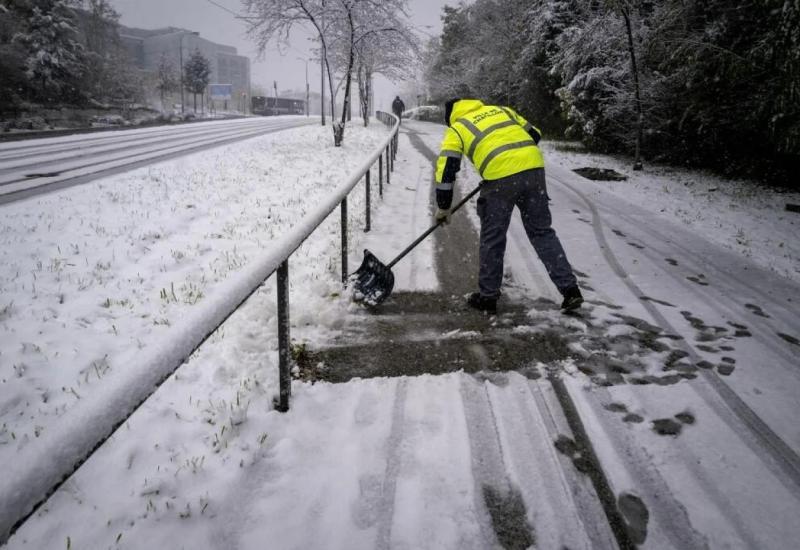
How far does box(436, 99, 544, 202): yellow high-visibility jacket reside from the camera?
12.1ft

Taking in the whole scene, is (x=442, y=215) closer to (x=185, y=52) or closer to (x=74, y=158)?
(x=74, y=158)

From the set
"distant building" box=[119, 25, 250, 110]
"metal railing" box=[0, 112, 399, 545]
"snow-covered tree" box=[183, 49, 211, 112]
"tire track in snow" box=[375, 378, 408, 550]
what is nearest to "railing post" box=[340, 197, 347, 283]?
"tire track in snow" box=[375, 378, 408, 550]

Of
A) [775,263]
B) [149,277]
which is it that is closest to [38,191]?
[149,277]

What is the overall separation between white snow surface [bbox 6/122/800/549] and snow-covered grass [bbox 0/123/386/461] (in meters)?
0.02

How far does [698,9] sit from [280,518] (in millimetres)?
12981

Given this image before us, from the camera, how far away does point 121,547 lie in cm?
177

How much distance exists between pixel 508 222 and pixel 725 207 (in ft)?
22.4

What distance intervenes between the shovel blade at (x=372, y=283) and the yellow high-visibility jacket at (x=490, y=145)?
96 centimetres

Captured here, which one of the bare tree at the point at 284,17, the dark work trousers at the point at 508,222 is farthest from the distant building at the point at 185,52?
the dark work trousers at the point at 508,222

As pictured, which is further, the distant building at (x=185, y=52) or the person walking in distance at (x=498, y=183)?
the distant building at (x=185, y=52)

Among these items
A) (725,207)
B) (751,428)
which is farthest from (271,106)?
(751,428)

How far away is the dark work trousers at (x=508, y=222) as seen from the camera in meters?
3.76

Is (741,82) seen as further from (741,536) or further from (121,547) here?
(121,547)

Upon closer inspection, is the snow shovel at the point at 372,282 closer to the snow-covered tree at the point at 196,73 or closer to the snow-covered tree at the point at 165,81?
the snow-covered tree at the point at 165,81
